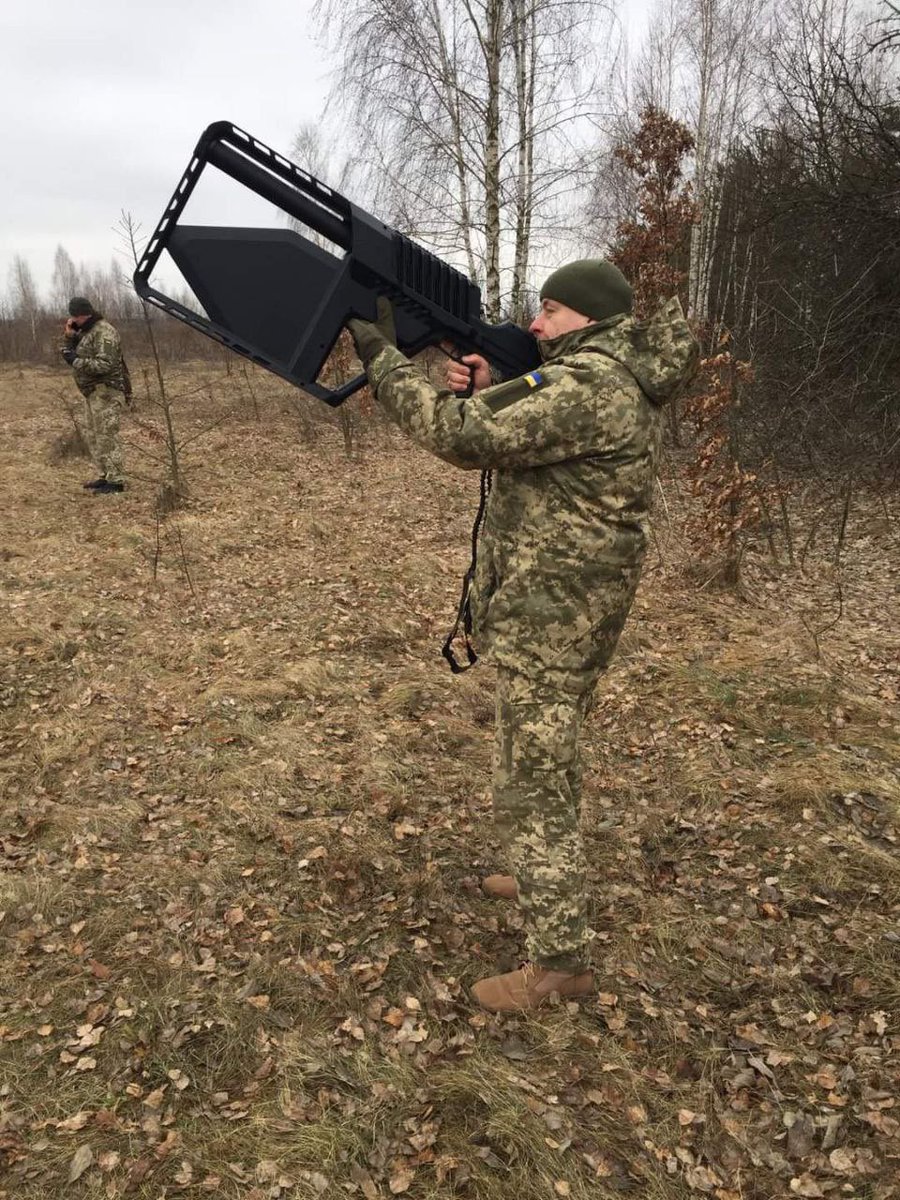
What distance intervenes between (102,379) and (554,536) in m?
8.28

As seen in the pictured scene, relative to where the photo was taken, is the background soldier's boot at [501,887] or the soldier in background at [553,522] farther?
the background soldier's boot at [501,887]

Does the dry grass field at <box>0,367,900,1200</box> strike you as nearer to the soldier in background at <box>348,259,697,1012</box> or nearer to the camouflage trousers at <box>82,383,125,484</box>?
the soldier in background at <box>348,259,697,1012</box>

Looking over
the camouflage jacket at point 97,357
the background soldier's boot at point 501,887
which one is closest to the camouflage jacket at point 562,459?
the background soldier's boot at point 501,887

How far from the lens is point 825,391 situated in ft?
31.7

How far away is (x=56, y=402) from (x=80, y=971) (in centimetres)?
1639

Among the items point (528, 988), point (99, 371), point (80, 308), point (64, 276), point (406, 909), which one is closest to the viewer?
point (528, 988)

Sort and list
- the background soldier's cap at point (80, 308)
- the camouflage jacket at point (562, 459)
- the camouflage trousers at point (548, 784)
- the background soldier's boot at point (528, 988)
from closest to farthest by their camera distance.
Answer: the camouflage jacket at point (562, 459) < the camouflage trousers at point (548, 784) < the background soldier's boot at point (528, 988) < the background soldier's cap at point (80, 308)

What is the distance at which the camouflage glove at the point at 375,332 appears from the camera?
7.39 ft

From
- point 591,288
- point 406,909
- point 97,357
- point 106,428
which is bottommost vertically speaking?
point 406,909

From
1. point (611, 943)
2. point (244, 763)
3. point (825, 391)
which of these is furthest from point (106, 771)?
point (825, 391)

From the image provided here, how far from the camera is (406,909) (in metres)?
3.15

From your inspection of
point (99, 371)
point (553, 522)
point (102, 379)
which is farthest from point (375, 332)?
point (102, 379)

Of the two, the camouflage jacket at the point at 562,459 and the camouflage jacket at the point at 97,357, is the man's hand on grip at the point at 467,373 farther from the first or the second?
the camouflage jacket at the point at 97,357

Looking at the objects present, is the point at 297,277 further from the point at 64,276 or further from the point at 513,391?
the point at 64,276
